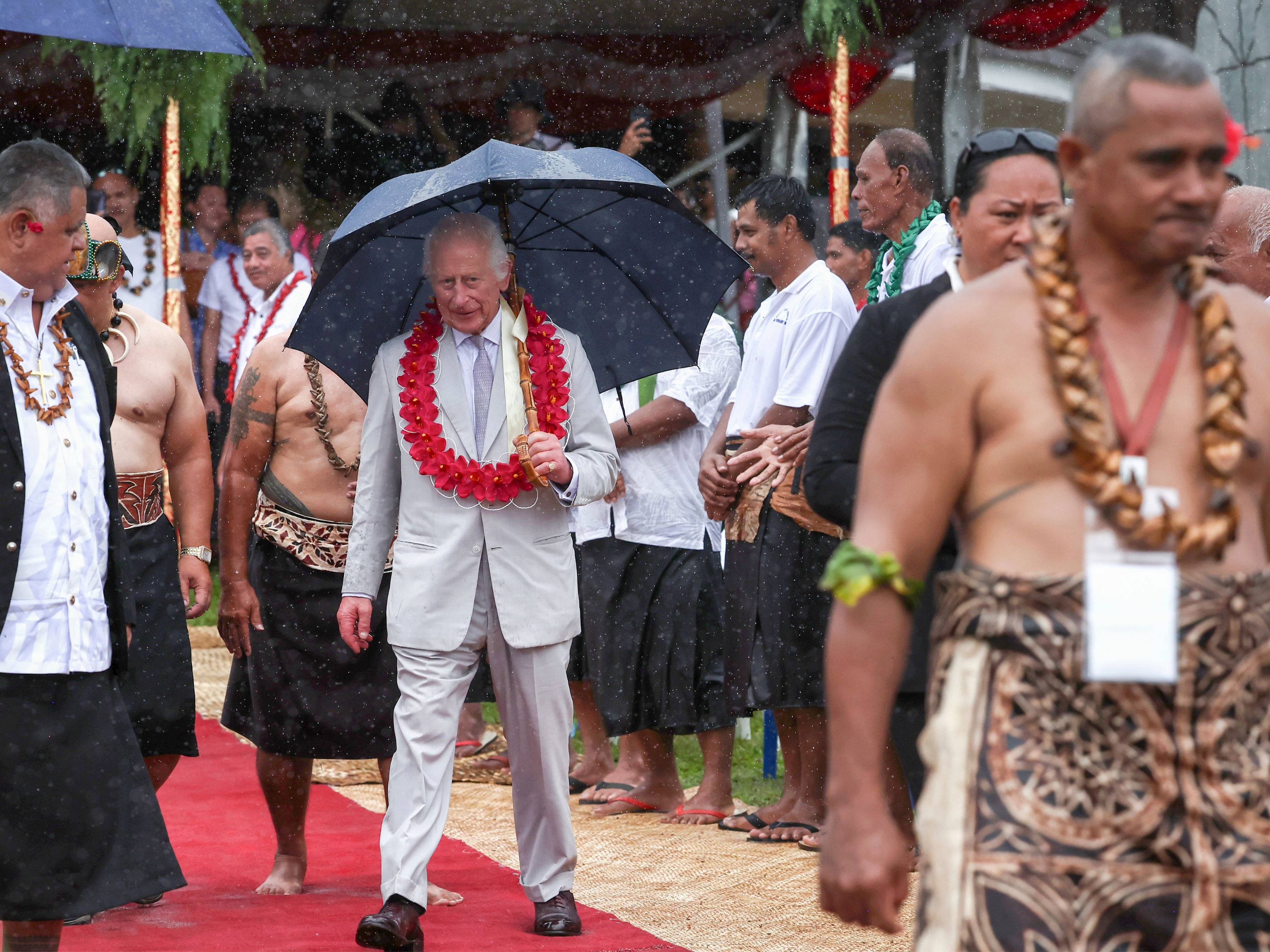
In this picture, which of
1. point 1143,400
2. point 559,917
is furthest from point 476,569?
point 1143,400

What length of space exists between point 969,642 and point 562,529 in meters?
3.04

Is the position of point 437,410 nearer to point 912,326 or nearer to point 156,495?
point 156,495

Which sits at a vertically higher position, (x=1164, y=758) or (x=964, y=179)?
(x=964, y=179)

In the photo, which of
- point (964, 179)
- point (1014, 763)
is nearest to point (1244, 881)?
point (1014, 763)

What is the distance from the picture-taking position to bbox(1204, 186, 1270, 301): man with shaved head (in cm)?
539

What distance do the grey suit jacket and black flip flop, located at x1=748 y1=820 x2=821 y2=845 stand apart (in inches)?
67.0

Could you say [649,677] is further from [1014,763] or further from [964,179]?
[1014,763]

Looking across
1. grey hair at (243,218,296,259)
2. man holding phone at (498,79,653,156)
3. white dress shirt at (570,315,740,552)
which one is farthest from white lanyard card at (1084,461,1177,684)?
man holding phone at (498,79,653,156)

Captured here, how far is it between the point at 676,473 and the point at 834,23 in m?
3.39

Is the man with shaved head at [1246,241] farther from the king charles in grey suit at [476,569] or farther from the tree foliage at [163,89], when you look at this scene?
the tree foliage at [163,89]

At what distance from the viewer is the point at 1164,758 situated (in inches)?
91.7

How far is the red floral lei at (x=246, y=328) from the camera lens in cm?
802

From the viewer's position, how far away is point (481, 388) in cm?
540

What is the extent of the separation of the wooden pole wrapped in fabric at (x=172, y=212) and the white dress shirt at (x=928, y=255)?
5.24 m
